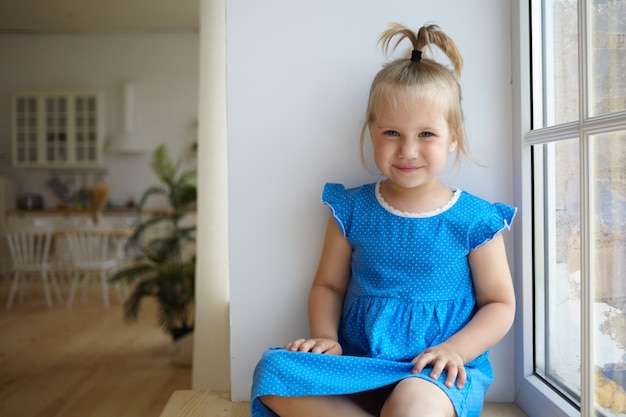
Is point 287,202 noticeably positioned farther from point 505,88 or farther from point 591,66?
point 591,66

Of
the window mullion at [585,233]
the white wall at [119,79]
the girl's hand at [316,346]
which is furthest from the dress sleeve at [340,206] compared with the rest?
the white wall at [119,79]

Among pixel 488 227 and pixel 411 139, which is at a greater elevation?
pixel 411 139

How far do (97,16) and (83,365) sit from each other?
510cm

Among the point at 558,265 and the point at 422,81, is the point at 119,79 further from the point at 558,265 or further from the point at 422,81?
the point at 558,265

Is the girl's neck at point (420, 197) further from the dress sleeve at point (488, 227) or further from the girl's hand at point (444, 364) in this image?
the girl's hand at point (444, 364)

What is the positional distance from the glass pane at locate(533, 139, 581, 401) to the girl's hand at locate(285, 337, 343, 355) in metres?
0.43

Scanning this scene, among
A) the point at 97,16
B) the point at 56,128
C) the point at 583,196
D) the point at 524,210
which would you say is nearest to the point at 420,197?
the point at 524,210

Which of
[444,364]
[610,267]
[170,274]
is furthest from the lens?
[170,274]

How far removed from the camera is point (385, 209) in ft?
4.31

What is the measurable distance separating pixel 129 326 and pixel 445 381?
4834 mm

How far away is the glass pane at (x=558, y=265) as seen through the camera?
117cm

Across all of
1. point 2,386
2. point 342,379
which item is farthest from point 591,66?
point 2,386

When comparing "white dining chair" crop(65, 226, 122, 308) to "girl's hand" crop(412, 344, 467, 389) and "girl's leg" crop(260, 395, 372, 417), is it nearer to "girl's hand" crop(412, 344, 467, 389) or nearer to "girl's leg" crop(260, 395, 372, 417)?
"girl's leg" crop(260, 395, 372, 417)

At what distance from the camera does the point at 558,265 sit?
126cm
